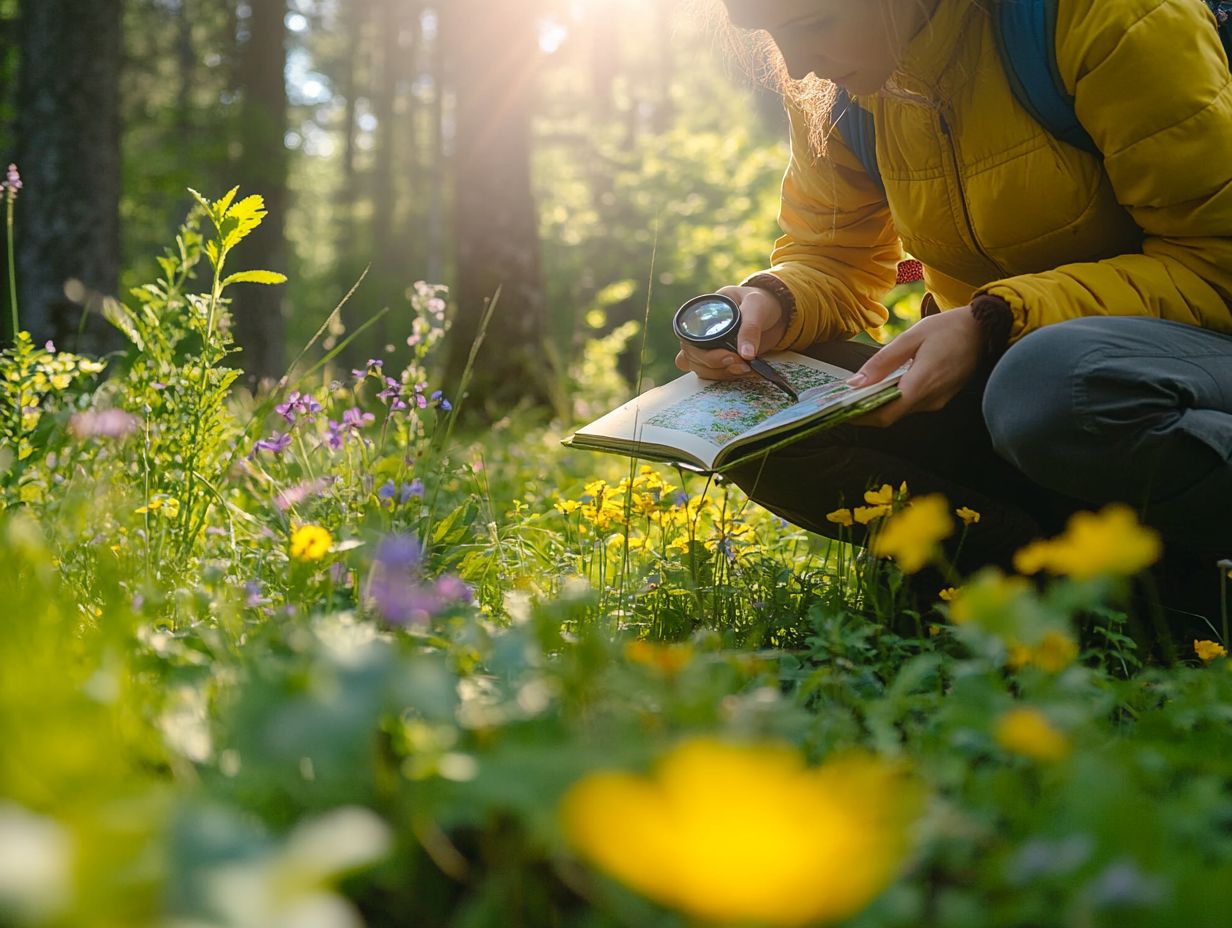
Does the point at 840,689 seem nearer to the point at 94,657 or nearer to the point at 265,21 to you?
the point at 94,657

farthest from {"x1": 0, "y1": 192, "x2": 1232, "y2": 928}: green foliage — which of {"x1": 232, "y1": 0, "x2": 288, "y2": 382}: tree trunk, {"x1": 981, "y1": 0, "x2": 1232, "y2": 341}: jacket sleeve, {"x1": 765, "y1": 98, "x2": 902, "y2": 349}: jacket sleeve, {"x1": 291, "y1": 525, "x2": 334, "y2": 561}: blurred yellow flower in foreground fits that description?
{"x1": 232, "y1": 0, "x2": 288, "y2": 382}: tree trunk

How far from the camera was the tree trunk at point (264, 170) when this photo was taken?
26.6 ft

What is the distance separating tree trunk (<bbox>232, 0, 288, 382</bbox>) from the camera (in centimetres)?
810

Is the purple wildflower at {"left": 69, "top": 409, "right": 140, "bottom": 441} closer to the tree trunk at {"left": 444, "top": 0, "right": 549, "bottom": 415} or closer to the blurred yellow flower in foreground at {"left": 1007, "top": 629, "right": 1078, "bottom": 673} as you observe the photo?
the blurred yellow flower in foreground at {"left": 1007, "top": 629, "right": 1078, "bottom": 673}

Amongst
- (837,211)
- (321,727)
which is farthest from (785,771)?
(837,211)

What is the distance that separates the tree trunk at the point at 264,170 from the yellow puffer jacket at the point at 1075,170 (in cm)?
648

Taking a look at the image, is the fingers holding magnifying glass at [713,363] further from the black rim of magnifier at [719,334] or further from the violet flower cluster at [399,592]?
the violet flower cluster at [399,592]

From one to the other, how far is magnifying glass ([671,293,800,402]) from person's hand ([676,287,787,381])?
0.02 meters

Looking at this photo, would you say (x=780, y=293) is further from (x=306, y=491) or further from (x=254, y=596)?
(x=254, y=596)

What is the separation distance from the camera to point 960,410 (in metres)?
2.33

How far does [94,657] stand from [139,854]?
1.81 feet

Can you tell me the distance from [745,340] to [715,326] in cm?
12

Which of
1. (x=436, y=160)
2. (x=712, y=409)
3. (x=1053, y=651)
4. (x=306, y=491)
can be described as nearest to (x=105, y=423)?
(x=306, y=491)

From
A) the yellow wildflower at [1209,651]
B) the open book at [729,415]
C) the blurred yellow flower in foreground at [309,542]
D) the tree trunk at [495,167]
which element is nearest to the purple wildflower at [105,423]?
the open book at [729,415]
